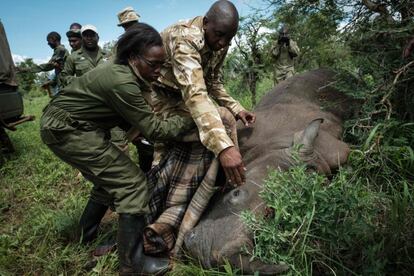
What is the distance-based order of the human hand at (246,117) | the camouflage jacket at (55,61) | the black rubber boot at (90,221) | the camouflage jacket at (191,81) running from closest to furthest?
the camouflage jacket at (191,81) < the black rubber boot at (90,221) < the human hand at (246,117) < the camouflage jacket at (55,61)

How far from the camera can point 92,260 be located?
3.23 m

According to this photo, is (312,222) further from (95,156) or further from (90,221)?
(90,221)

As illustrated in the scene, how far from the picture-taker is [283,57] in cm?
Result: 978

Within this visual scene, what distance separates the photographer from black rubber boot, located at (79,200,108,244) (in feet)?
11.4

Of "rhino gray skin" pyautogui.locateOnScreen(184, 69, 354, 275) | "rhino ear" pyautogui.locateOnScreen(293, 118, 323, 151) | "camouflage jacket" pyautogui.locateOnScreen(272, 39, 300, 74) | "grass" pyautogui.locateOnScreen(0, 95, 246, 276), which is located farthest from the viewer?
"camouflage jacket" pyautogui.locateOnScreen(272, 39, 300, 74)

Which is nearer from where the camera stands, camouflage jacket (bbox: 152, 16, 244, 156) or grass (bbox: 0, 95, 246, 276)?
camouflage jacket (bbox: 152, 16, 244, 156)

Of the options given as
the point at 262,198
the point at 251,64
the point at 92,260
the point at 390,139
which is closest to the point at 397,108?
the point at 390,139

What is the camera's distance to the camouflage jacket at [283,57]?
9.64 meters

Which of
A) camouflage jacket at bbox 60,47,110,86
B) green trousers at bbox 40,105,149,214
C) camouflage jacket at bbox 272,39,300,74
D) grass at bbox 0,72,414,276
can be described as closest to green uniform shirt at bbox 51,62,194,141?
green trousers at bbox 40,105,149,214

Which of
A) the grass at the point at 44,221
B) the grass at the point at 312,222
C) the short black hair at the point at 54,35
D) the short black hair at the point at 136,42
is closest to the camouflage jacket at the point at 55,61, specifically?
the short black hair at the point at 54,35

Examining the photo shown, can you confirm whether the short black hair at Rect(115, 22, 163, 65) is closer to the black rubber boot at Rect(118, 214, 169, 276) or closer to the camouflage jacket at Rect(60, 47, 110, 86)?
the black rubber boot at Rect(118, 214, 169, 276)

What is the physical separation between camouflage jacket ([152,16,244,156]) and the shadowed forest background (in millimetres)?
534

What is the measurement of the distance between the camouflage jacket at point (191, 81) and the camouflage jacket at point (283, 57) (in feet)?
19.9

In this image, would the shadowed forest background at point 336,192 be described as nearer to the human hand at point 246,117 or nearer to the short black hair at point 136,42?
the human hand at point 246,117
